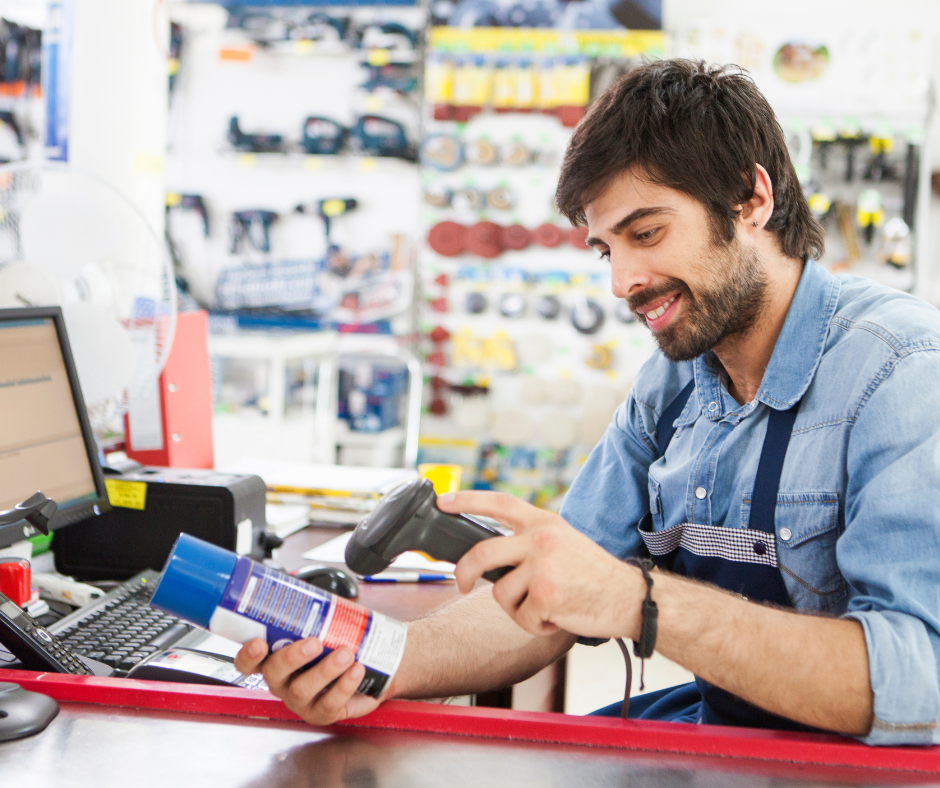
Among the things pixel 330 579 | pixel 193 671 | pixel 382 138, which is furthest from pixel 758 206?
pixel 382 138

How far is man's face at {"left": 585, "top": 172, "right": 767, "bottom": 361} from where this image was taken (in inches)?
49.8

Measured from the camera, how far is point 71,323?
1.63 m

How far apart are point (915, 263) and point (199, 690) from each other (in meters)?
4.05

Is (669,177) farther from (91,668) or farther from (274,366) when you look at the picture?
(274,366)

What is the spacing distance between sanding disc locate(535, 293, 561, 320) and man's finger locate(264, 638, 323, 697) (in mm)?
3589

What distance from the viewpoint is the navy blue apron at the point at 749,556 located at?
3.82 feet

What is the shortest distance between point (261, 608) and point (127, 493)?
838mm

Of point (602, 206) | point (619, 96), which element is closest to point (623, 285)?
point (602, 206)

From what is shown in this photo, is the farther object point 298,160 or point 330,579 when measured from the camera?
point 298,160

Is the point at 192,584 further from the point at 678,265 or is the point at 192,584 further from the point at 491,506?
the point at 678,265

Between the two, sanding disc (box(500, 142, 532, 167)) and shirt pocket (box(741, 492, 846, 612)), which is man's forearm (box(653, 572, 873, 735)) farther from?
sanding disc (box(500, 142, 532, 167))

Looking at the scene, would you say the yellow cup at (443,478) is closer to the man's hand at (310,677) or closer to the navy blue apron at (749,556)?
the navy blue apron at (749,556)

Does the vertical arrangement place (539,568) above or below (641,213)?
below

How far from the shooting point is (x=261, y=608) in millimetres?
809
